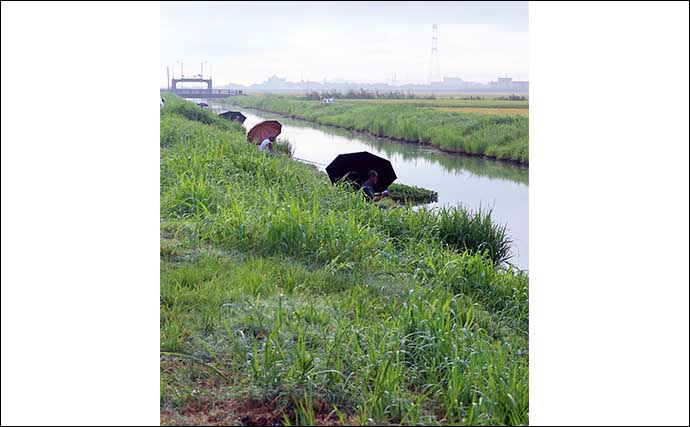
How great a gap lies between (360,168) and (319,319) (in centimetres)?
295

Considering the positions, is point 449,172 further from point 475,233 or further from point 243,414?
point 243,414

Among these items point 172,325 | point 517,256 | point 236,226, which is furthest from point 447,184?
point 172,325

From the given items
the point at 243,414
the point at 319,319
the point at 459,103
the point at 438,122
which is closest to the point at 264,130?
the point at 459,103

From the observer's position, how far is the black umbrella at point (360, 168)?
16.6 feet

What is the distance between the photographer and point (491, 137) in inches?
341

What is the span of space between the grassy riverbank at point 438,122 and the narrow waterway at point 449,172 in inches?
6.3

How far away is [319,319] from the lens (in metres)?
2.29

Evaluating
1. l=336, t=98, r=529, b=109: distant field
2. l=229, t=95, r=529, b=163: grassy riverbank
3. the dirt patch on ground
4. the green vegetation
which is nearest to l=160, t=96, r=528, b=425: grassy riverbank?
the dirt patch on ground

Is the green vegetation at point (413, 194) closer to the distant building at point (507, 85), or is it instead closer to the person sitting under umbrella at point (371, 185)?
the person sitting under umbrella at point (371, 185)

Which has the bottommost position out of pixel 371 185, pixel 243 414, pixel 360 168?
pixel 243 414

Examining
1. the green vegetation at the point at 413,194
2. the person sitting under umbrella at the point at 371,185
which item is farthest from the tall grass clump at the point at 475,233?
the green vegetation at the point at 413,194
